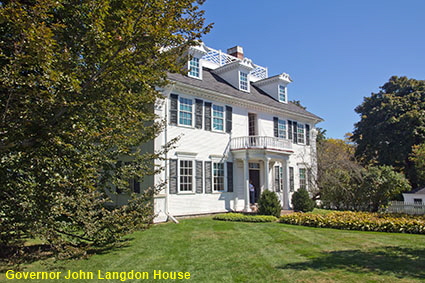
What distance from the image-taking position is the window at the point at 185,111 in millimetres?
16656

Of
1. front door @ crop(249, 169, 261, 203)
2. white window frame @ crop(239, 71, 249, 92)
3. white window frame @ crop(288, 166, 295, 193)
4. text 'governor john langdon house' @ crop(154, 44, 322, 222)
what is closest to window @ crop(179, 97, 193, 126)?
text 'governor john langdon house' @ crop(154, 44, 322, 222)

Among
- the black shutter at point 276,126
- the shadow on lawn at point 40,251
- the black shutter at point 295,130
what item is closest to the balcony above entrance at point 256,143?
the black shutter at point 276,126

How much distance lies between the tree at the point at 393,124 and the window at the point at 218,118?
19717 millimetres

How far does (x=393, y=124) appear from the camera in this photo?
31375 mm

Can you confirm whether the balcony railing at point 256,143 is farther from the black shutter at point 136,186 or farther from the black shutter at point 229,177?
the black shutter at point 136,186

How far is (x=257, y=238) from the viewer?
1071cm

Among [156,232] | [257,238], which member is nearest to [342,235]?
[257,238]

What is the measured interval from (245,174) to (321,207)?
25.4ft

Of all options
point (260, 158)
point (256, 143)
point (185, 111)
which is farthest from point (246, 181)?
point (185, 111)

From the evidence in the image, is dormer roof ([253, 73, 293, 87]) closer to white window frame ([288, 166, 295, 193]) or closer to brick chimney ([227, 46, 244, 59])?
brick chimney ([227, 46, 244, 59])

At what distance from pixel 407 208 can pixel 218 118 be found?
1205 centimetres

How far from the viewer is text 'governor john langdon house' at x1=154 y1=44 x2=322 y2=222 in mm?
16141

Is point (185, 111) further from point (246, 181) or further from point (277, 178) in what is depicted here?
point (277, 178)

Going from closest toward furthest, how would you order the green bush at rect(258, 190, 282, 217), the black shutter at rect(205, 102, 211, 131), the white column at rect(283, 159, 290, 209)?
the green bush at rect(258, 190, 282, 217) → the black shutter at rect(205, 102, 211, 131) → the white column at rect(283, 159, 290, 209)
